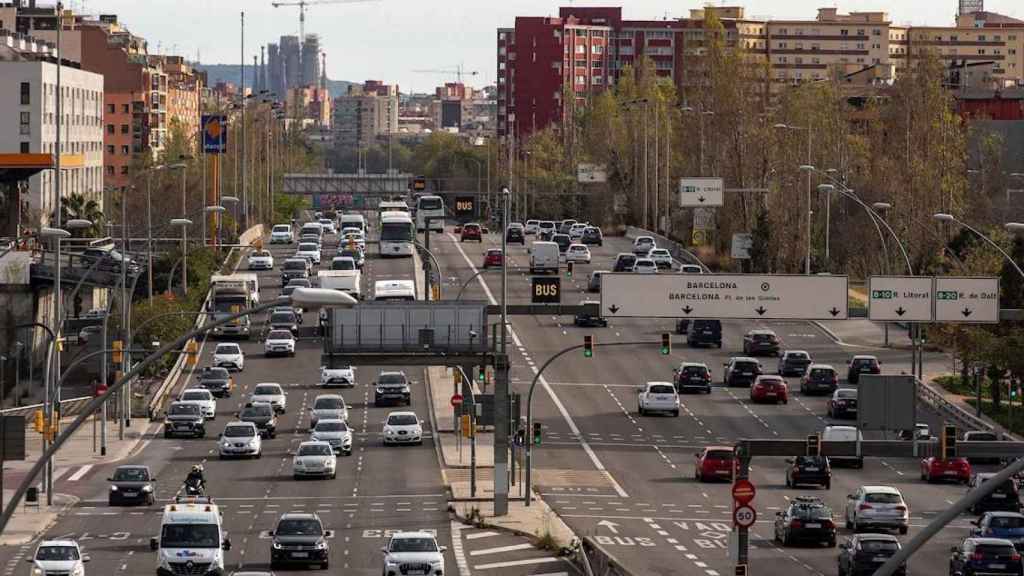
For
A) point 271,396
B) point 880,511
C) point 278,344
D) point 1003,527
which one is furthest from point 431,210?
point 1003,527

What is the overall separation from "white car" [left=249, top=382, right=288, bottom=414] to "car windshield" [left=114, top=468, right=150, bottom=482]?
61.6ft

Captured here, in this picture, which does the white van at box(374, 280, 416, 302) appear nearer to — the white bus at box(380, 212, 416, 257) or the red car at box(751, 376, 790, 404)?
the red car at box(751, 376, 790, 404)

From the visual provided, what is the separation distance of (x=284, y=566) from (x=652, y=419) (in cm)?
3401

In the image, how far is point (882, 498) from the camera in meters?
52.6

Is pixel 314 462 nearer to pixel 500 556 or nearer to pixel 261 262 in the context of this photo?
pixel 500 556

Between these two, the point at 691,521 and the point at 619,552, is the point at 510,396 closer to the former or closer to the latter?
the point at 691,521

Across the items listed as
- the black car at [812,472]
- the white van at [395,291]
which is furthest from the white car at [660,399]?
the white van at [395,291]

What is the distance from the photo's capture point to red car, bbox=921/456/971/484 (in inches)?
2547

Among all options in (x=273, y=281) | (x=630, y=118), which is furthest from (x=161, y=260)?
(x=630, y=118)

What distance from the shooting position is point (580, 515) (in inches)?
2245

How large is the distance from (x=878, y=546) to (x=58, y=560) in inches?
665

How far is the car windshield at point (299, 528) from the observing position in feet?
153

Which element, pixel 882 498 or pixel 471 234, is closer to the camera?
pixel 882 498

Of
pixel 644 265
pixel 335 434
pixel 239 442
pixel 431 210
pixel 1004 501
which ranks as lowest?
pixel 239 442
